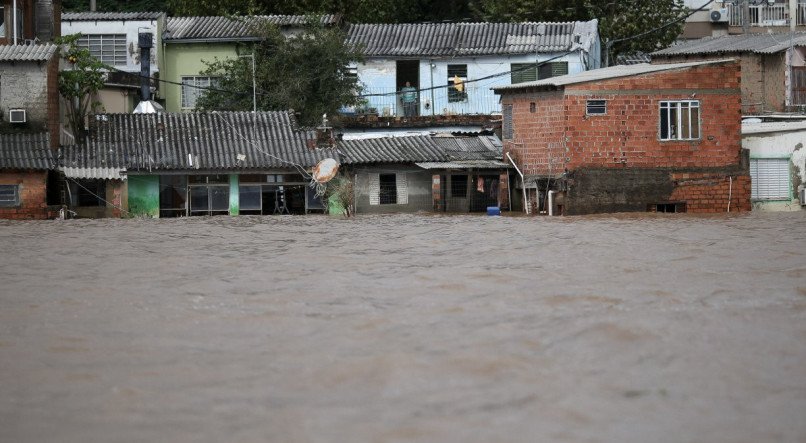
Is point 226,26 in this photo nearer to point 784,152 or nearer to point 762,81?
point 762,81

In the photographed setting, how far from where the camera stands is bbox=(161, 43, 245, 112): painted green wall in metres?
38.5

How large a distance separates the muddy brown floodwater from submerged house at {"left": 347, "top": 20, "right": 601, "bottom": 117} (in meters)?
20.6

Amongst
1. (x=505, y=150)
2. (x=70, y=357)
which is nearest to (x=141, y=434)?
(x=70, y=357)

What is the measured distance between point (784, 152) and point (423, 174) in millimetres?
8998

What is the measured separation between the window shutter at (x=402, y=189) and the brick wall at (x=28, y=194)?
8877 millimetres

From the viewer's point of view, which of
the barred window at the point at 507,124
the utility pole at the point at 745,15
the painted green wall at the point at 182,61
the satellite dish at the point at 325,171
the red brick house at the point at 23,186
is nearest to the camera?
the red brick house at the point at 23,186

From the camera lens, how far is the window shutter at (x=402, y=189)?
3309 centimetres

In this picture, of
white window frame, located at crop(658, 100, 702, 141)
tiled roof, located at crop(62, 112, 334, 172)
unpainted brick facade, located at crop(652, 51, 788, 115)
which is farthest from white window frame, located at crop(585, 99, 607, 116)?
unpainted brick facade, located at crop(652, 51, 788, 115)

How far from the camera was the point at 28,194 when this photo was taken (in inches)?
1167

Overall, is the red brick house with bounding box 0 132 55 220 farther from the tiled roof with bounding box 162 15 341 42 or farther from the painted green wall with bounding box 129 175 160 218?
the tiled roof with bounding box 162 15 341 42

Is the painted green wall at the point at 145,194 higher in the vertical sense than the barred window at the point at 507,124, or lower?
lower

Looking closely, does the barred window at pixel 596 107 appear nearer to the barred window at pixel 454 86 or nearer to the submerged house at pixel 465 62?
the submerged house at pixel 465 62

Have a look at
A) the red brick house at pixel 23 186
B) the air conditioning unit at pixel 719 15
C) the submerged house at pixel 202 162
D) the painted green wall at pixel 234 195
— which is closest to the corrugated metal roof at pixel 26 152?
the red brick house at pixel 23 186

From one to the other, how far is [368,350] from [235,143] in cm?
2365
